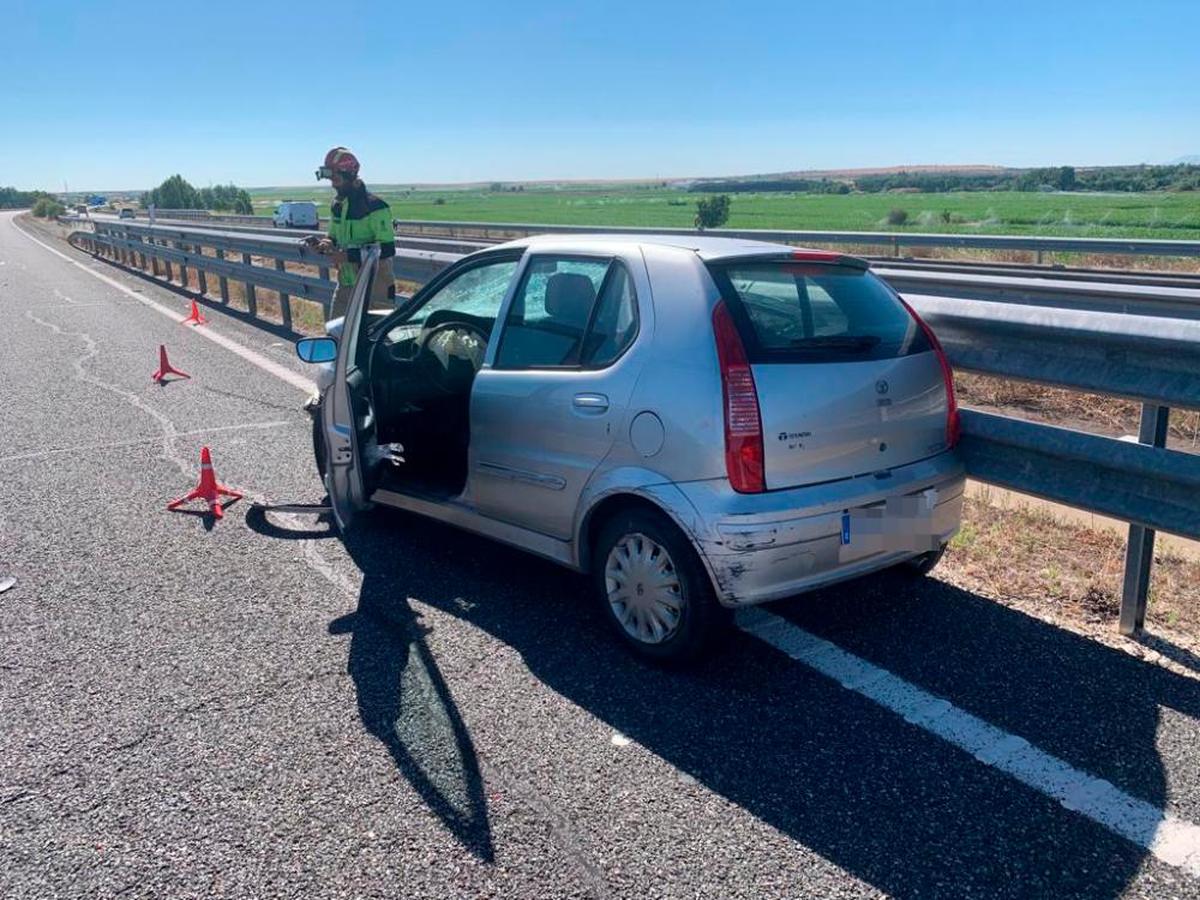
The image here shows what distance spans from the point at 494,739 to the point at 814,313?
6.46 feet

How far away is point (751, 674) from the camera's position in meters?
3.99

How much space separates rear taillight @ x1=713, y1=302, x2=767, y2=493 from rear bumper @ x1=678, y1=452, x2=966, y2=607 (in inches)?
2.0

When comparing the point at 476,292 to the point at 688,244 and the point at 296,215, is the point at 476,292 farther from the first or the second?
the point at 296,215

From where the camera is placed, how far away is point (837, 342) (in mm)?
4020

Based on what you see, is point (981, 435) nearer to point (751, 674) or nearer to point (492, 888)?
point (751, 674)

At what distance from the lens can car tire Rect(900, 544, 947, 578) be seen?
182 inches

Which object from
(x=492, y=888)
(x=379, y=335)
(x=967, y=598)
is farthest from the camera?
(x=379, y=335)

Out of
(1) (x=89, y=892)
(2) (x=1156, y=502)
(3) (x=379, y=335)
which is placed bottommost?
(1) (x=89, y=892)

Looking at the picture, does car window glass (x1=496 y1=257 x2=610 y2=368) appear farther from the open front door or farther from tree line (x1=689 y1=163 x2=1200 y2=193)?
tree line (x1=689 y1=163 x2=1200 y2=193)

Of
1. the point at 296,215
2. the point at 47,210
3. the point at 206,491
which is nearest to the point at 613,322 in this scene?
the point at 206,491

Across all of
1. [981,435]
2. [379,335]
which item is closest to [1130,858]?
[981,435]

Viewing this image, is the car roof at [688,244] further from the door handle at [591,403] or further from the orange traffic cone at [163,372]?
the orange traffic cone at [163,372]

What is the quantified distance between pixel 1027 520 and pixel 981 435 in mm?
1352

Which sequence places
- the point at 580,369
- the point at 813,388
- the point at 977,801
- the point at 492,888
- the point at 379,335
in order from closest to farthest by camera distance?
1. the point at 492,888
2. the point at 977,801
3. the point at 813,388
4. the point at 580,369
5. the point at 379,335
